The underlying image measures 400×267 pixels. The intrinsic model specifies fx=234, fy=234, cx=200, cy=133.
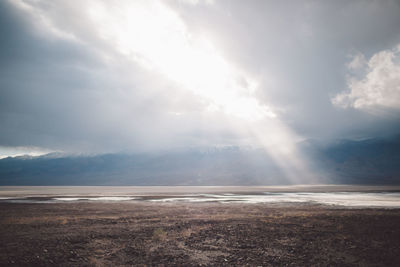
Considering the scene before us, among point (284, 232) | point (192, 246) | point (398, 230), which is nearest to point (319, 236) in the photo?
point (284, 232)

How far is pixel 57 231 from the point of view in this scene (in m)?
20.6

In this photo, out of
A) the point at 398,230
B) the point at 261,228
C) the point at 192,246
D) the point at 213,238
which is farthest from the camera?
the point at 261,228

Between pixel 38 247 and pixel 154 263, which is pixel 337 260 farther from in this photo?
pixel 38 247

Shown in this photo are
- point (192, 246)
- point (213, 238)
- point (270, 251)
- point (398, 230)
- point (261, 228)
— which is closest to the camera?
point (270, 251)

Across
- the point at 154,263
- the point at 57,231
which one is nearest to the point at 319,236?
the point at 154,263

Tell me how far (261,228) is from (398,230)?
37.2 ft

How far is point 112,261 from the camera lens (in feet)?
44.5

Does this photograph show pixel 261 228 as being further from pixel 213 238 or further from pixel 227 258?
pixel 227 258

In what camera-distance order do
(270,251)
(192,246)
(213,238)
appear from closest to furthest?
(270,251)
(192,246)
(213,238)

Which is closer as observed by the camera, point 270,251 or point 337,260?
point 337,260

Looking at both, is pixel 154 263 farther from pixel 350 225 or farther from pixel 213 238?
pixel 350 225

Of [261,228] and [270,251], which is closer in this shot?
[270,251]

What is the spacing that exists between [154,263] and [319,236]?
43.1 feet

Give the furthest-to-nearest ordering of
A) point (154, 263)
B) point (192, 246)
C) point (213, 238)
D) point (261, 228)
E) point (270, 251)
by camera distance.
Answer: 1. point (261, 228)
2. point (213, 238)
3. point (192, 246)
4. point (270, 251)
5. point (154, 263)
